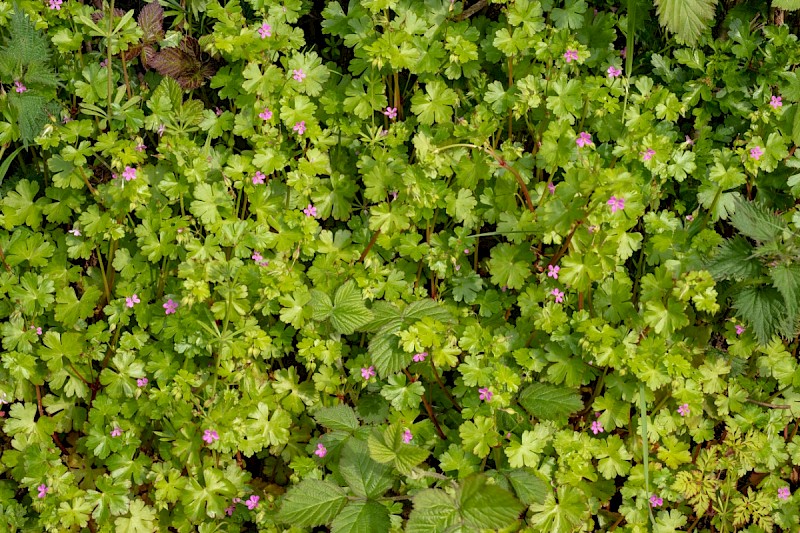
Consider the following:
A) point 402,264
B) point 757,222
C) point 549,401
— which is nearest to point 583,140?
point 757,222

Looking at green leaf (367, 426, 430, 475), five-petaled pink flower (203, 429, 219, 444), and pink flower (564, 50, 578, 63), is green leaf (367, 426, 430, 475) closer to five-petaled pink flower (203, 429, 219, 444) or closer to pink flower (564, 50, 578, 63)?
five-petaled pink flower (203, 429, 219, 444)

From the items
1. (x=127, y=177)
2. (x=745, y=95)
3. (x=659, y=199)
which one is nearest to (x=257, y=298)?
(x=127, y=177)

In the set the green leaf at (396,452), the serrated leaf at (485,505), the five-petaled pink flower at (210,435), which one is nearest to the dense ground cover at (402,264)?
the five-petaled pink flower at (210,435)

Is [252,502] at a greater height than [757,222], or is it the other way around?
[757,222]

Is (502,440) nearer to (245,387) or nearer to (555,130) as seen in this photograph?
(245,387)

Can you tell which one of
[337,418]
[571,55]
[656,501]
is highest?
[571,55]

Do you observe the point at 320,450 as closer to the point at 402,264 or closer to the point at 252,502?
the point at 252,502
